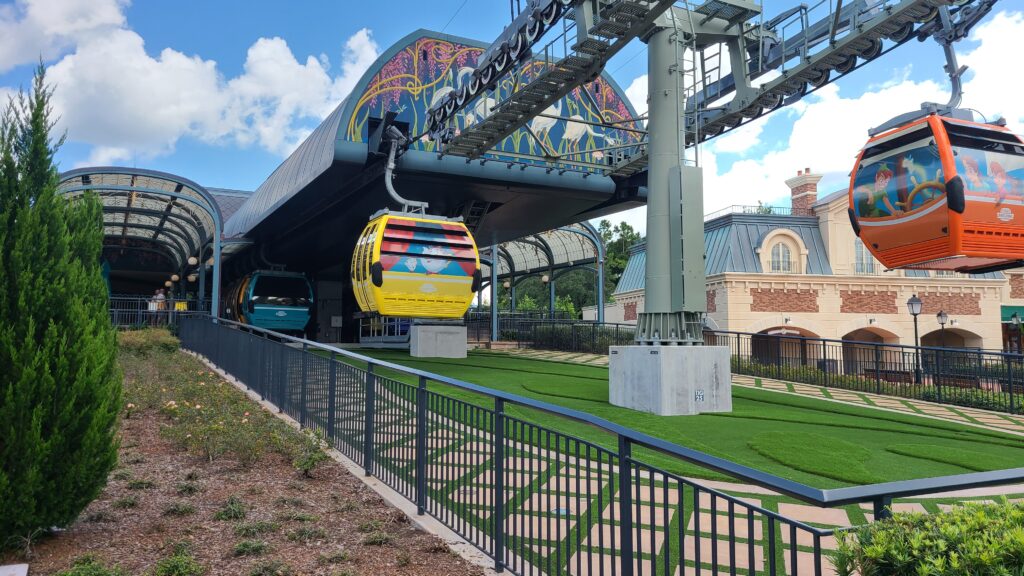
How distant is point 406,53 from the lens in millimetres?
17812

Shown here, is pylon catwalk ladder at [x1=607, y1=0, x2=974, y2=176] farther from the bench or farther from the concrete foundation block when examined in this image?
the concrete foundation block

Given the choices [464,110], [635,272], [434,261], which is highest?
[464,110]

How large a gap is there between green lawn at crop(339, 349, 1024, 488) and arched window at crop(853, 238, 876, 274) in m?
21.1

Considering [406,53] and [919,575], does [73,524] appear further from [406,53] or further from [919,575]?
[406,53]

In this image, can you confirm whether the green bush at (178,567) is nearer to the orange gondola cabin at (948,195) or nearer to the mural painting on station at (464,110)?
the orange gondola cabin at (948,195)

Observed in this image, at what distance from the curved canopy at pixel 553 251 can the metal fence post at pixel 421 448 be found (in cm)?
2308

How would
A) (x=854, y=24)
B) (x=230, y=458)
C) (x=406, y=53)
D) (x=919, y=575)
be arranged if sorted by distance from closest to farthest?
(x=919, y=575) → (x=230, y=458) → (x=854, y=24) → (x=406, y=53)

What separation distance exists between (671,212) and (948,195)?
13.7ft

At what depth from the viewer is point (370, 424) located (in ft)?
20.9

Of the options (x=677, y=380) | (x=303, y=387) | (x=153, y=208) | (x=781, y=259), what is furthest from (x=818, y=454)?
(x=781, y=259)

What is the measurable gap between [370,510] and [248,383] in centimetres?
710

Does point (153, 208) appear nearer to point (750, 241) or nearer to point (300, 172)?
point (300, 172)

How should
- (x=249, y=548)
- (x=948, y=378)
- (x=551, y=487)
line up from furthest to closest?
(x=948, y=378)
(x=551, y=487)
(x=249, y=548)

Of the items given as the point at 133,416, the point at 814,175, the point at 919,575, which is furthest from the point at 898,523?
the point at 814,175
